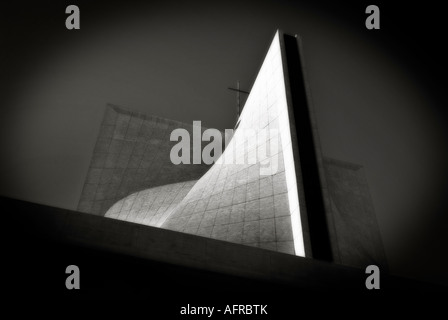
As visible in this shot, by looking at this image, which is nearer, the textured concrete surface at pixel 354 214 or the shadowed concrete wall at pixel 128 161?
the textured concrete surface at pixel 354 214

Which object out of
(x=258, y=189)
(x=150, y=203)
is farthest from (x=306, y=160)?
(x=150, y=203)

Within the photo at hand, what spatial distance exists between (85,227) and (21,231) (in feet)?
2.04

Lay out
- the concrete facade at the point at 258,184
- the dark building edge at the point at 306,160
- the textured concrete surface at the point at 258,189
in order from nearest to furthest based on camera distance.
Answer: the dark building edge at the point at 306,160 < the concrete facade at the point at 258,184 < the textured concrete surface at the point at 258,189

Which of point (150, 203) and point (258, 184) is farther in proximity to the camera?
point (150, 203)

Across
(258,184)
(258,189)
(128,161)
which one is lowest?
(258,189)

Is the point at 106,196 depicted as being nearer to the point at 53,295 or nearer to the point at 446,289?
the point at 53,295

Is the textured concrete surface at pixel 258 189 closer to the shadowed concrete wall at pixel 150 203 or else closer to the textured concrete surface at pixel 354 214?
the shadowed concrete wall at pixel 150 203

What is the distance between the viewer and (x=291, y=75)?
29.4 ft

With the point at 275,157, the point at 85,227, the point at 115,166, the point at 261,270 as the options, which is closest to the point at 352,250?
→ the point at 275,157

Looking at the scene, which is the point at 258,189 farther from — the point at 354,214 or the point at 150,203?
the point at 354,214

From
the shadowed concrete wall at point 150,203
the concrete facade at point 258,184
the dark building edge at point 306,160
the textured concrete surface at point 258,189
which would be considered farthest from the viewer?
the shadowed concrete wall at point 150,203

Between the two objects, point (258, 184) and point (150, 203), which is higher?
point (150, 203)

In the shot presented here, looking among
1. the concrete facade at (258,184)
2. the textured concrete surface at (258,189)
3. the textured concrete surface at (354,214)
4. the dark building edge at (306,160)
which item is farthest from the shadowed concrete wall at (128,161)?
the textured concrete surface at (354,214)

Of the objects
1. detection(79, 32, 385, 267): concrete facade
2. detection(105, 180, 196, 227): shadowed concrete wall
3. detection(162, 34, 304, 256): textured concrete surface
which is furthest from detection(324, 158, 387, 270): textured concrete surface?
detection(105, 180, 196, 227): shadowed concrete wall
